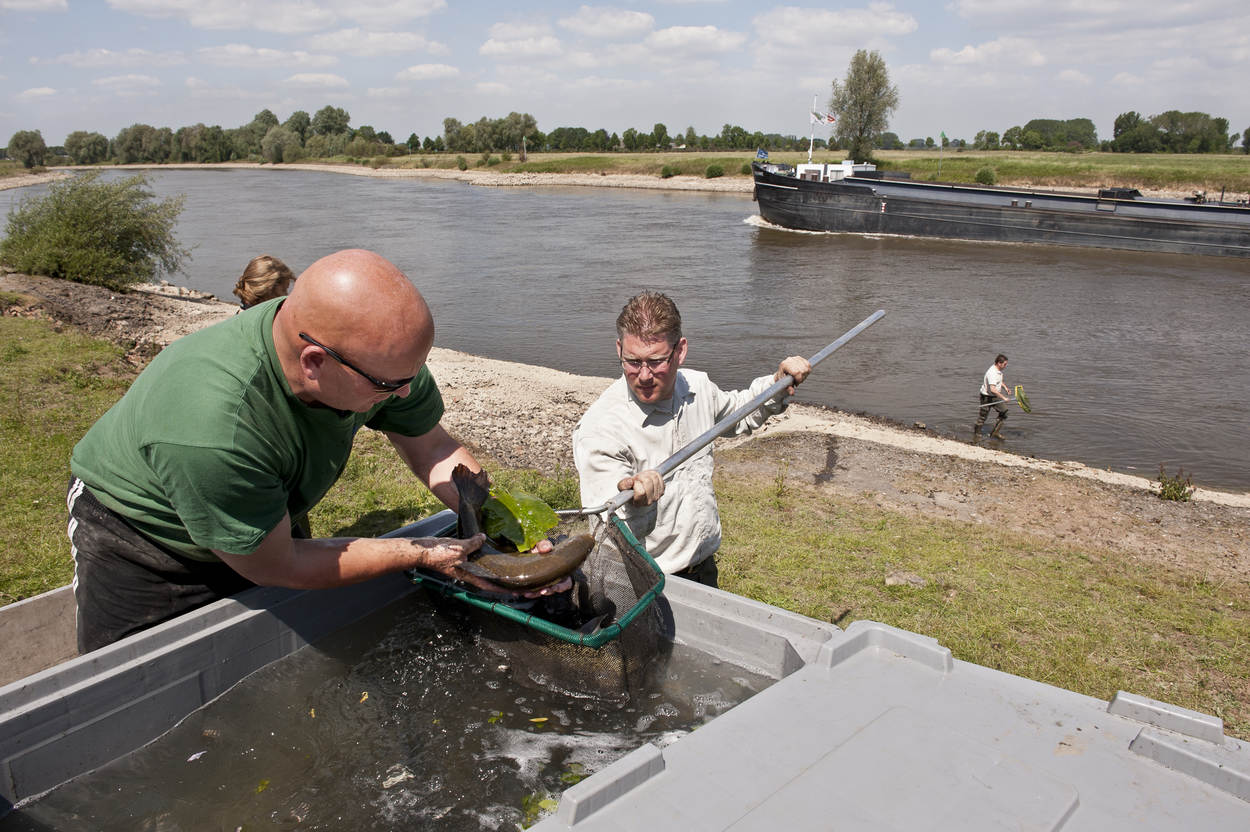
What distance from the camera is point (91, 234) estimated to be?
52.1 feet

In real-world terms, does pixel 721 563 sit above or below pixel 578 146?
below

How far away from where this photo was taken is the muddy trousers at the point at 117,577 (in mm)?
2469

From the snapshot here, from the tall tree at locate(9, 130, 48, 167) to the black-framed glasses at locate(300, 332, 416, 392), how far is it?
383ft

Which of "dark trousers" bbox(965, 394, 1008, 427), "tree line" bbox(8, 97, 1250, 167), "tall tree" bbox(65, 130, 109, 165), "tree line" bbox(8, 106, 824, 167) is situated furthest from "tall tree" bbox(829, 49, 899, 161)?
"tall tree" bbox(65, 130, 109, 165)

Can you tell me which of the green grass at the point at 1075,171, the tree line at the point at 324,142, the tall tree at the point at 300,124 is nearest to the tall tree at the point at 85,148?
the tree line at the point at 324,142

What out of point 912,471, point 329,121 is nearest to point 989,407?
point 912,471

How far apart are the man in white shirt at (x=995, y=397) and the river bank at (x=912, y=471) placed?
2.31ft

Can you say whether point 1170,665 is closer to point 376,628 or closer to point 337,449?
point 376,628

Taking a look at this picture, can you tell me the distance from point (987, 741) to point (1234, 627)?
446 cm

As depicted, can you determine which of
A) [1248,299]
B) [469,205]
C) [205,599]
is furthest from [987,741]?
[469,205]

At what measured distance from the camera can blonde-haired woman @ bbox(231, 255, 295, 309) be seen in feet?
16.0

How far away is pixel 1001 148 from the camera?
92.7 metres

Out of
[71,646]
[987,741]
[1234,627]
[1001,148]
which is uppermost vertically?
[1001,148]

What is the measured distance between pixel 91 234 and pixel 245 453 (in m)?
17.2
